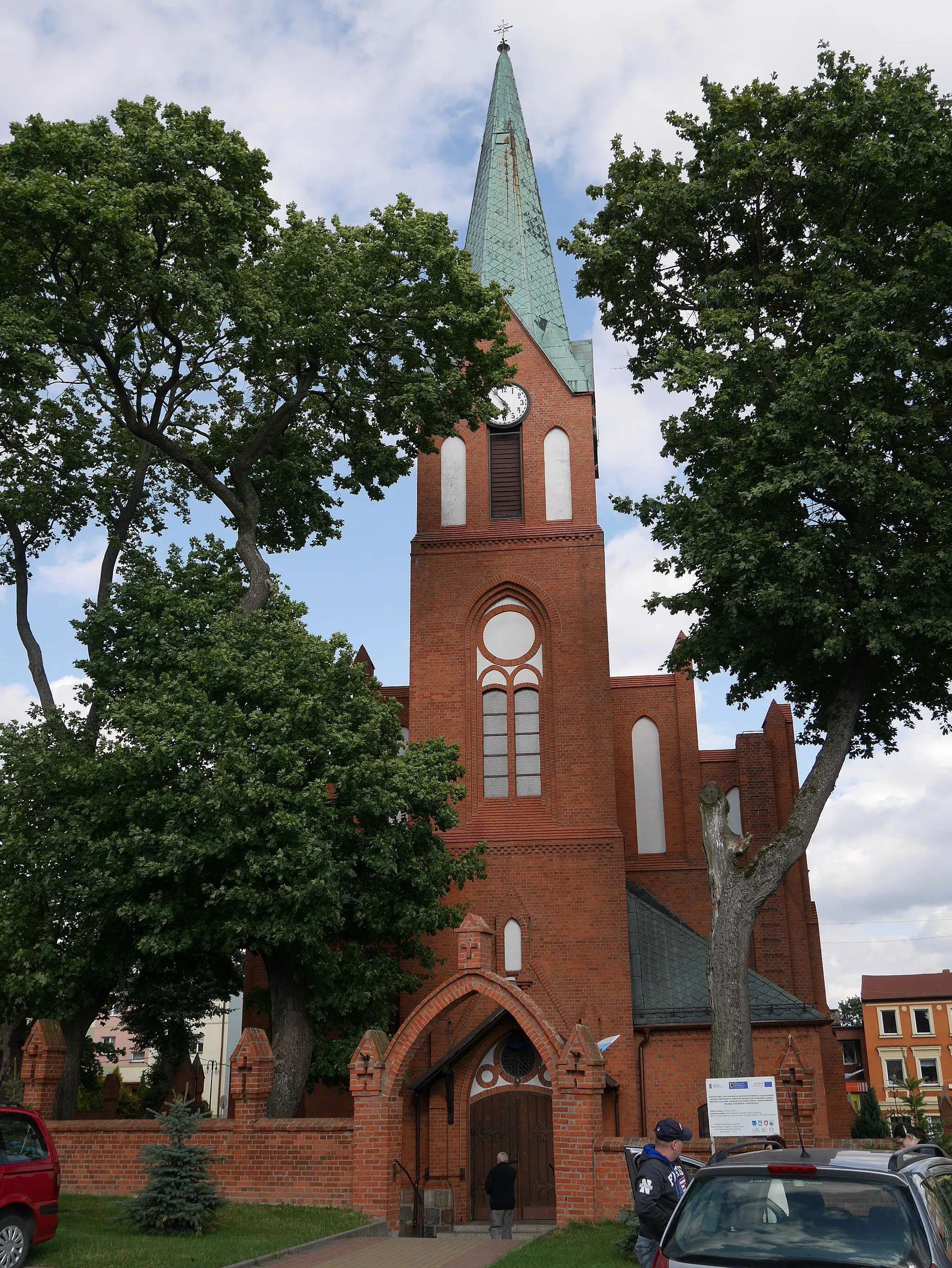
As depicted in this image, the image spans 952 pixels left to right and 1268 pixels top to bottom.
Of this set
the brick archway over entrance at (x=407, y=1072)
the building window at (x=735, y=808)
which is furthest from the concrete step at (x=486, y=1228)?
the building window at (x=735, y=808)

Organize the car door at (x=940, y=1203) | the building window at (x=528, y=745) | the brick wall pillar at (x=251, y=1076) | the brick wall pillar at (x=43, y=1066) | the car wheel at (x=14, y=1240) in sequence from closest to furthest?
the car door at (x=940, y=1203) < the car wheel at (x=14, y=1240) < the brick wall pillar at (x=251, y=1076) < the brick wall pillar at (x=43, y=1066) < the building window at (x=528, y=745)

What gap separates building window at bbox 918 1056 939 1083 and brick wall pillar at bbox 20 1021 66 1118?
52.3m

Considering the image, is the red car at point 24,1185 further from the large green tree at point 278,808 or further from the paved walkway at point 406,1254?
the large green tree at point 278,808

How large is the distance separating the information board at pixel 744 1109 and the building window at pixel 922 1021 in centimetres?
5377

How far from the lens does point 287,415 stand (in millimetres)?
21453

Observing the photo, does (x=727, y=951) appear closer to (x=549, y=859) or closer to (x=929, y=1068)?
(x=549, y=859)

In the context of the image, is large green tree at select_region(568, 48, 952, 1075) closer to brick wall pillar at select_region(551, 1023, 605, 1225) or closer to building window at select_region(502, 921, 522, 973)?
brick wall pillar at select_region(551, 1023, 605, 1225)

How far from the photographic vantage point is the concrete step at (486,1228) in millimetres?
18047

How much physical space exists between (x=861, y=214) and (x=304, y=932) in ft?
44.3

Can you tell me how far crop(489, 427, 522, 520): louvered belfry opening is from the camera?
2480 cm

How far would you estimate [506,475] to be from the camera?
986 inches

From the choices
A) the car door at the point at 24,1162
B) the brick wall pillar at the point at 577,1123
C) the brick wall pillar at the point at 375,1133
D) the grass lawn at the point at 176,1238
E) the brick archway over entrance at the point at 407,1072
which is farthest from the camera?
the brick wall pillar at the point at 375,1133

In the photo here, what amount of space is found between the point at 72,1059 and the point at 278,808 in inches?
245

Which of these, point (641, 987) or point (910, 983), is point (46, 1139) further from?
point (910, 983)
